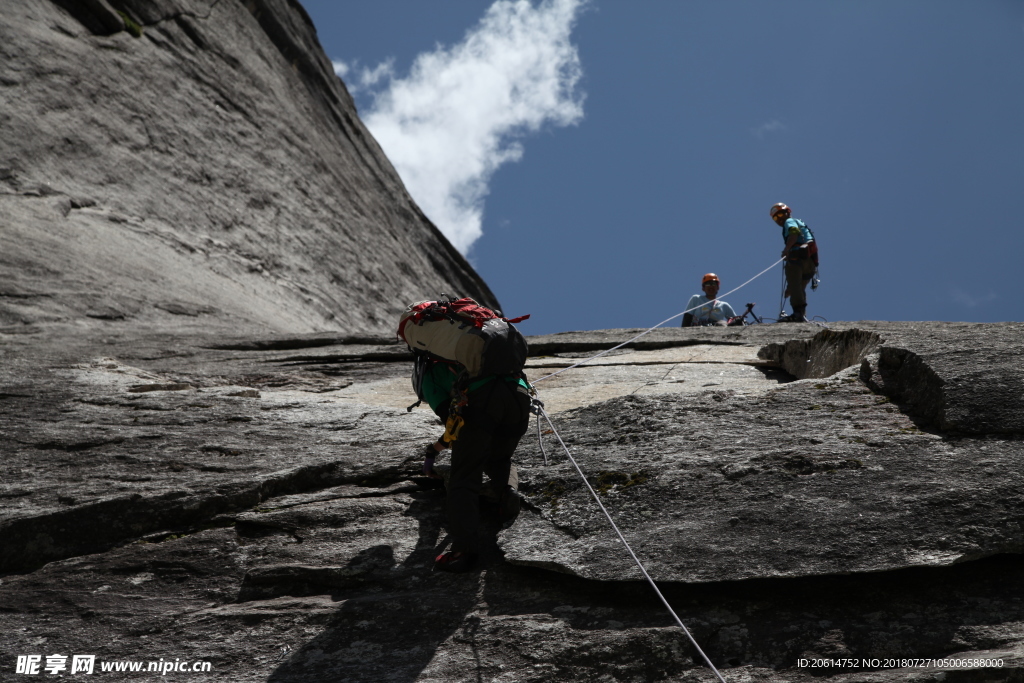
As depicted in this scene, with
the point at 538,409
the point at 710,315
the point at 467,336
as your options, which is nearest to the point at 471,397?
the point at 467,336

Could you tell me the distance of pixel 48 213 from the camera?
1450 cm

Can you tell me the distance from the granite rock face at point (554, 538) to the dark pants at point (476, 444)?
268mm

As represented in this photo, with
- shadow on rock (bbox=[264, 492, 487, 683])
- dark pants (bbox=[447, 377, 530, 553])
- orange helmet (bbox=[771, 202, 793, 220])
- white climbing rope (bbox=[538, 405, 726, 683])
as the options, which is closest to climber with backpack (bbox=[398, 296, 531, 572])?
dark pants (bbox=[447, 377, 530, 553])

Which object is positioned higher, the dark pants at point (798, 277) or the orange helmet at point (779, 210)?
the orange helmet at point (779, 210)

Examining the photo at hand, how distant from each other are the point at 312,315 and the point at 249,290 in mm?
1595

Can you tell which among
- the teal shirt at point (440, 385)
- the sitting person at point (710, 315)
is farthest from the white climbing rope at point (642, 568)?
the sitting person at point (710, 315)

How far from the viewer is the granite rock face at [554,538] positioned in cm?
471

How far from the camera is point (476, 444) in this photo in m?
5.79

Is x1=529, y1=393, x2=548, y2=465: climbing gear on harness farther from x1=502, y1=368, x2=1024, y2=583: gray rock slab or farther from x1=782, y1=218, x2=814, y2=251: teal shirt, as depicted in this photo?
x1=782, y1=218, x2=814, y2=251: teal shirt

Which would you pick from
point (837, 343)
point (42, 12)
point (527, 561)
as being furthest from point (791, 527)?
point (42, 12)

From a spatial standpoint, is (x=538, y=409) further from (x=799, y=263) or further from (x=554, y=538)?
(x=799, y=263)

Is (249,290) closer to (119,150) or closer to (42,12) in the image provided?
(119,150)

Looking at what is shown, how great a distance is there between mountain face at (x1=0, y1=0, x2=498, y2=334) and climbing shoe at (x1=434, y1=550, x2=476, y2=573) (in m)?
7.69

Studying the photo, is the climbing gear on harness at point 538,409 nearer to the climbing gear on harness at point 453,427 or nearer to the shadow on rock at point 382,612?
the climbing gear on harness at point 453,427
